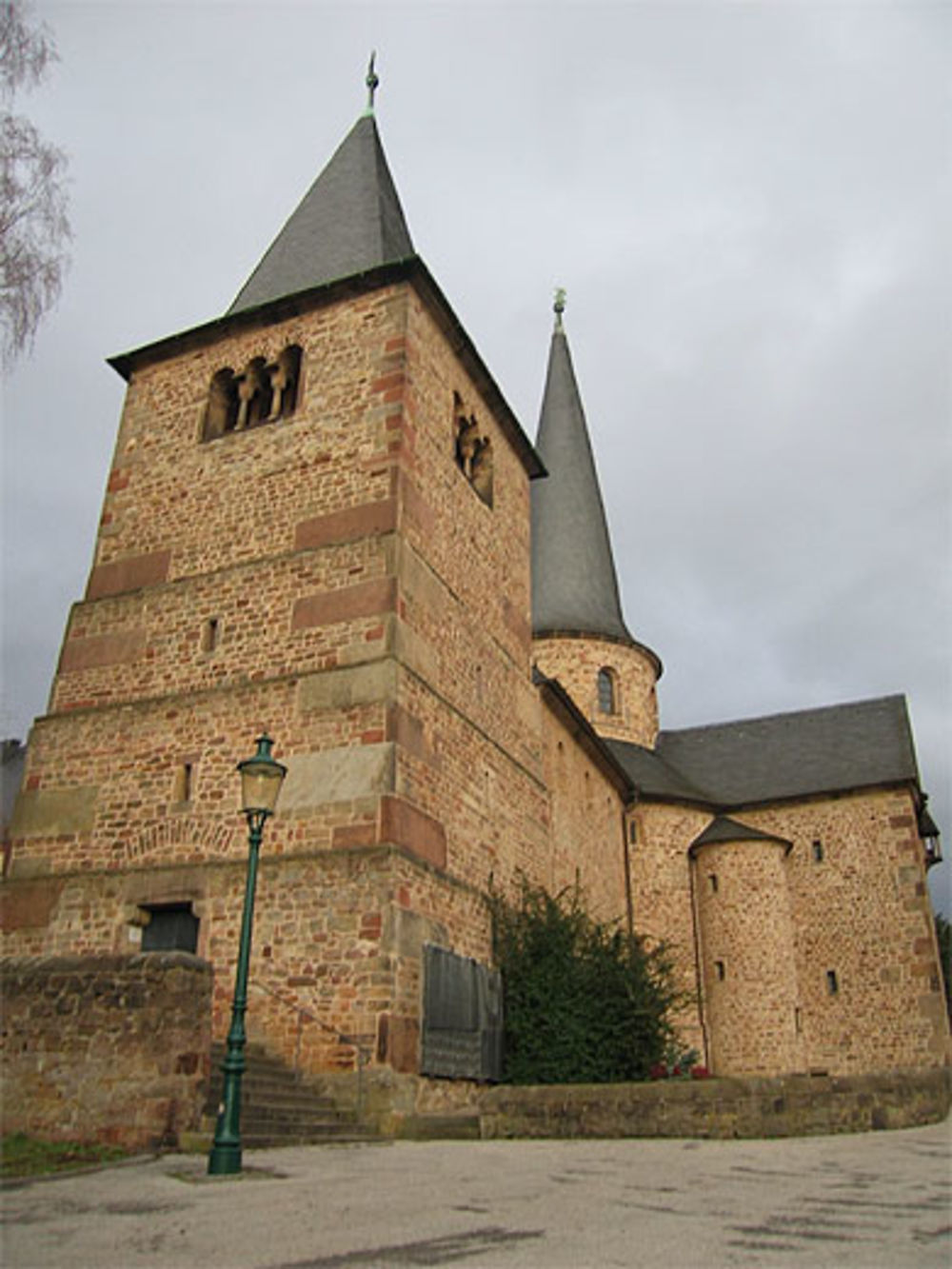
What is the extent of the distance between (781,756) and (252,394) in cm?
1825

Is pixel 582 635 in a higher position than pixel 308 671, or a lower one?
higher

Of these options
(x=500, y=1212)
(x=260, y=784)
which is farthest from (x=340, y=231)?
(x=500, y=1212)

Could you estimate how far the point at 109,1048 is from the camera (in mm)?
7316

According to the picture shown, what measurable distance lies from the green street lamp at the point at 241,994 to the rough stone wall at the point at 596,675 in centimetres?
2106

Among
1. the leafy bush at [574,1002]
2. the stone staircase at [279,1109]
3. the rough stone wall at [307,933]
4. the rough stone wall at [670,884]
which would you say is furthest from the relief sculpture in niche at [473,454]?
the rough stone wall at [670,884]

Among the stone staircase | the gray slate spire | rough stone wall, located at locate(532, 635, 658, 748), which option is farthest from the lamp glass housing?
the gray slate spire

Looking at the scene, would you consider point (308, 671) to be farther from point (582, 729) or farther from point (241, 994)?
point (582, 729)

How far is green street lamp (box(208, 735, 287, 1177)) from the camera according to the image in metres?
6.24

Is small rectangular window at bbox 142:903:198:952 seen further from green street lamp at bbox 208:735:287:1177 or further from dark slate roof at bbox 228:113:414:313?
dark slate roof at bbox 228:113:414:313

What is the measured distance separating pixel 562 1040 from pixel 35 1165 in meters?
7.27

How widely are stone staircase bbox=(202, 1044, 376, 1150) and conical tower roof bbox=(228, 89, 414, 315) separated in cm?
1083

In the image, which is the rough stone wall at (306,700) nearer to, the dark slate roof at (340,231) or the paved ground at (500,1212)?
the dark slate roof at (340,231)

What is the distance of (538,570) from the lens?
30734mm

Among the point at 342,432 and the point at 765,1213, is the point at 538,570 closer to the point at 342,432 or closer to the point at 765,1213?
the point at 342,432
